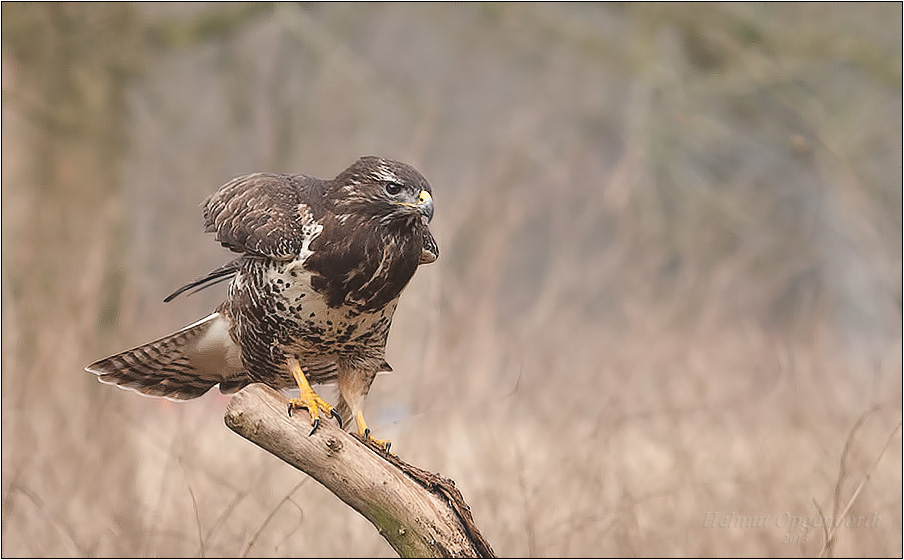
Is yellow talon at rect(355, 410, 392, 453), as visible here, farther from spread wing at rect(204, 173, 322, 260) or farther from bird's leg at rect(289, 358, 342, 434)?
spread wing at rect(204, 173, 322, 260)

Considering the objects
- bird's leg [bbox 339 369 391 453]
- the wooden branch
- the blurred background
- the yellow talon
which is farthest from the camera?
the blurred background

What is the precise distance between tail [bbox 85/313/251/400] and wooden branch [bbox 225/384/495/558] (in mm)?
585

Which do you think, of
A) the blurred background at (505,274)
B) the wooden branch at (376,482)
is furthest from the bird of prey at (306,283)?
the blurred background at (505,274)

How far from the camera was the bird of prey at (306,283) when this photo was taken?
3059mm

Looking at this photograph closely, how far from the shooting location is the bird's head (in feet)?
9.93

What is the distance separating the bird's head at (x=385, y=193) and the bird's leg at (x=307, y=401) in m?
0.52

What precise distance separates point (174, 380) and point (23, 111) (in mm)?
3658

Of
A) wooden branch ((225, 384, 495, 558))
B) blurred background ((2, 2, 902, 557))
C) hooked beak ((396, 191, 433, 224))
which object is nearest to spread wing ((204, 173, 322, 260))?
hooked beak ((396, 191, 433, 224))

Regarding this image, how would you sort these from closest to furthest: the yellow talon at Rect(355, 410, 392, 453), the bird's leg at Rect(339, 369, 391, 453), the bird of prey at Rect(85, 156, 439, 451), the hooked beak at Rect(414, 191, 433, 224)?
the hooked beak at Rect(414, 191, 433, 224), the bird of prey at Rect(85, 156, 439, 451), the yellow talon at Rect(355, 410, 392, 453), the bird's leg at Rect(339, 369, 391, 453)

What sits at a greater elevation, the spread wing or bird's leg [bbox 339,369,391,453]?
the spread wing

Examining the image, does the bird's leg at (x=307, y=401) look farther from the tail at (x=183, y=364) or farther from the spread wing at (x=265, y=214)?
the spread wing at (x=265, y=214)

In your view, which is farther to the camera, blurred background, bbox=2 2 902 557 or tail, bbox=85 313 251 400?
blurred background, bbox=2 2 902 557

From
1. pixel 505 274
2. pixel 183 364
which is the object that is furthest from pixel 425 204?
pixel 505 274

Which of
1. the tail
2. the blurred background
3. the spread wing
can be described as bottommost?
the blurred background
